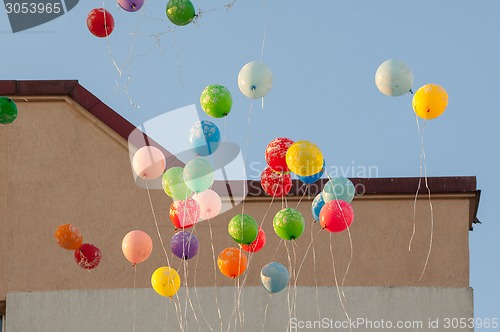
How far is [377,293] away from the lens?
22781 mm

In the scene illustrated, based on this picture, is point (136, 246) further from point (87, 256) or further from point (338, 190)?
point (338, 190)

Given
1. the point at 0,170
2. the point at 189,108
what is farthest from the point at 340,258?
the point at 0,170

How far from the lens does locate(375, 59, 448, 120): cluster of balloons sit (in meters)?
19.7

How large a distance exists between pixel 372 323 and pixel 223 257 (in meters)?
3.06

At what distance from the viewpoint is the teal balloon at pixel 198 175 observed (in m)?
19.7

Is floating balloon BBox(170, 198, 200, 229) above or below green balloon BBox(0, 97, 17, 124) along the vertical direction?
below

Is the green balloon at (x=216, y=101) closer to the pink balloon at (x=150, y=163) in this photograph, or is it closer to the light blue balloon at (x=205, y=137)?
the light blue balloon at (x=205, y=137)

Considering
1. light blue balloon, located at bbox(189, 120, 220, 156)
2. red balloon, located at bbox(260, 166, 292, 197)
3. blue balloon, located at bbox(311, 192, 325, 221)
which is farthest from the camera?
blue balloon, located at bbox(311, 192, 325, 221)

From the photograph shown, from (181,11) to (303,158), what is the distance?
2065mm

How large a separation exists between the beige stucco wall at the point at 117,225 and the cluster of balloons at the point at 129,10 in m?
3.10

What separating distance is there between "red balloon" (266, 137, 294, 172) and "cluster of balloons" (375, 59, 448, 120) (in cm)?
116

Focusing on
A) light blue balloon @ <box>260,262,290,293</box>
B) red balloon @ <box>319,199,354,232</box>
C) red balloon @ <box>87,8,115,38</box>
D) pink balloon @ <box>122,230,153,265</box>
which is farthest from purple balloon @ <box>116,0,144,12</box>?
light blue balloon @ <box>260,262,290,293</box>

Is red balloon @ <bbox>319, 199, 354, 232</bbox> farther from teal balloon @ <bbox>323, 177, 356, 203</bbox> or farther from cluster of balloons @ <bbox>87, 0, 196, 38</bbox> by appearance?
cluster of balloons @ <bbox>87, 0, 196, 38</bbox>

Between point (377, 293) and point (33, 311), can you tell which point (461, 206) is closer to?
point (377, 293)
